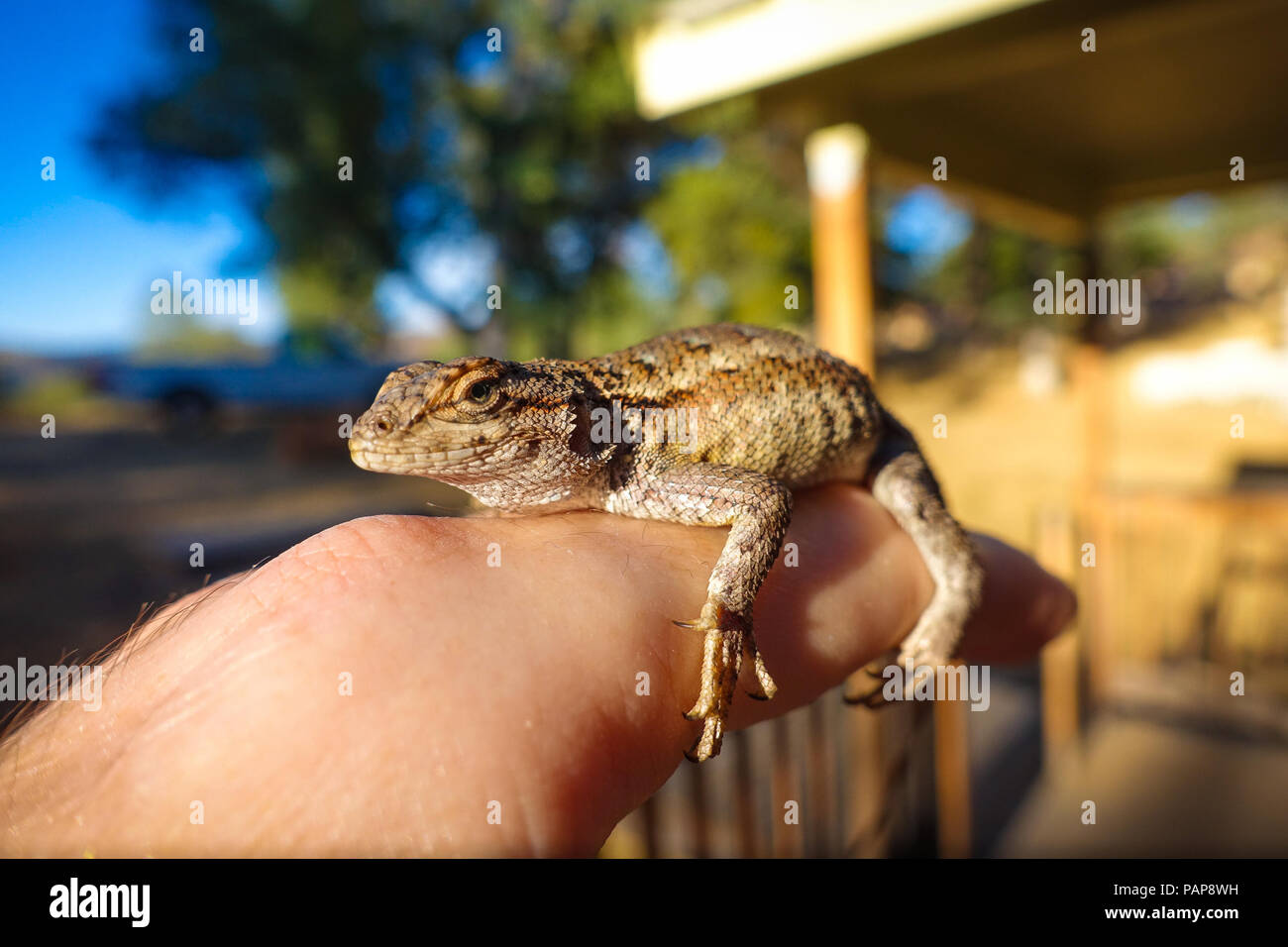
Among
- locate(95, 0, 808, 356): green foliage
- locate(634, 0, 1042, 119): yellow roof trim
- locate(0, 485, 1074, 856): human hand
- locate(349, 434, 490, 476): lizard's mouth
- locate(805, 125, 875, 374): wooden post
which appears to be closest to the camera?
locate(0, 485, 1074, 856): human hand

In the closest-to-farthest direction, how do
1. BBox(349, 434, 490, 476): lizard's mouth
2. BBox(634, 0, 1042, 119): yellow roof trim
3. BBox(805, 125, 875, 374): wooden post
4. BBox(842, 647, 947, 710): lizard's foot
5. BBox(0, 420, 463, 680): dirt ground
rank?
1. BBox(349, 434, 490, 476): lizard's mouth
2. BBox(842, 647, 947, 710): lizard's foot
3. BBox(634, 0, 1042, 119): yellow roof trim
4. BBox(805, 125, 875, 374): wooden post
5. BBox(0, 420, 463, 680): dirt ground

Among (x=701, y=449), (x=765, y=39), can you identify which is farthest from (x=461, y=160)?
(x=701, y=449)

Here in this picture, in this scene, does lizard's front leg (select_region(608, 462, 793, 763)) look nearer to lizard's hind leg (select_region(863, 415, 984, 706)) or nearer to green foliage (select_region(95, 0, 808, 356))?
lizard's hind leg (select_region(863, 415, 984, 706))

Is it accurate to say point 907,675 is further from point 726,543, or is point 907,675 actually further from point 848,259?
point 848,259

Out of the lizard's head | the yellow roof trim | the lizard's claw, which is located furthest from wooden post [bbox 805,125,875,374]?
the lizard's claw

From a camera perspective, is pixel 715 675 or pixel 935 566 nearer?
pixel 715 675

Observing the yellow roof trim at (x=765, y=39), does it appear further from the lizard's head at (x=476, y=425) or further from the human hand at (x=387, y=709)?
the human hand at (x=387, y=709)
